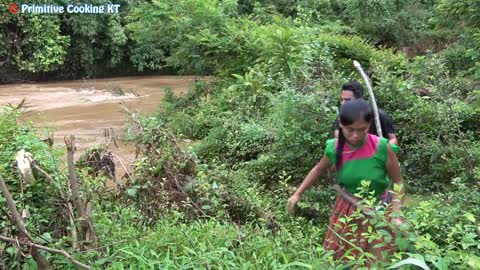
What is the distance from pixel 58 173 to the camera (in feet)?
11.5

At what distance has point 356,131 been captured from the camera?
8.81 ft

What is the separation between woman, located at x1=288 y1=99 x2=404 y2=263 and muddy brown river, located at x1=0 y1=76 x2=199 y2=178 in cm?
676

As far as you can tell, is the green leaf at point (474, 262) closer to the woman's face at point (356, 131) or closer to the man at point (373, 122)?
the woman's face at point (356, 131)

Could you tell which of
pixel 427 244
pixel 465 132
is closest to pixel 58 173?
pixel 427 244

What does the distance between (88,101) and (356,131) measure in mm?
14636

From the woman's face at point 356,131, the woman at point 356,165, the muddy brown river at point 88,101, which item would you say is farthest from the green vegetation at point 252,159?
the muddy brown river at point 88,101

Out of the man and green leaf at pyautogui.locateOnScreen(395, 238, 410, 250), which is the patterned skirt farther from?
the man

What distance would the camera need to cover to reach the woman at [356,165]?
2672 mm

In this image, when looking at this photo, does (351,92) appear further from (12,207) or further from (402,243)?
(12,207)

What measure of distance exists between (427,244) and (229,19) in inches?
363

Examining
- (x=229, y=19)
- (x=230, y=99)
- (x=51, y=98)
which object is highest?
(x=229, y=19)

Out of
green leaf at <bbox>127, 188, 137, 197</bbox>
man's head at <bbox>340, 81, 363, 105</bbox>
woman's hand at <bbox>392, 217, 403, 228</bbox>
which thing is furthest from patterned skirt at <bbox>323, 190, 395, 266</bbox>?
green leaf at <bbox>127, 188, 137, 197</bbox>

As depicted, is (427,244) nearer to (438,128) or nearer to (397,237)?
(397,237)

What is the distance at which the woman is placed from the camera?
2.67 meters
